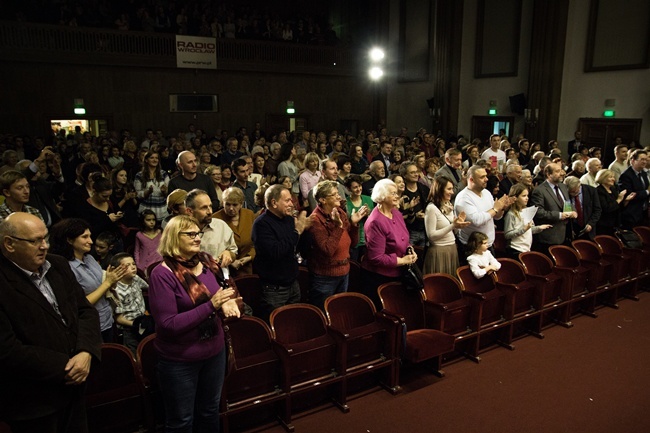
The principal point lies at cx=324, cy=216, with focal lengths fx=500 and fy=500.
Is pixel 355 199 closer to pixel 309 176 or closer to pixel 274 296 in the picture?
pixel 309 176

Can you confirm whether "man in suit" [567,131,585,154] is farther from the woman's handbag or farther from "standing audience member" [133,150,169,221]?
"standing audience member" [133,150,169,221]

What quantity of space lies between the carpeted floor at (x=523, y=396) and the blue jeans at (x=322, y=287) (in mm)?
740

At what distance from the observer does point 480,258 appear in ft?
14.1

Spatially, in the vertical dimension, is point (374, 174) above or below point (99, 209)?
above

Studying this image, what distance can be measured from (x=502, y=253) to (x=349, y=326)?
8.64 feet

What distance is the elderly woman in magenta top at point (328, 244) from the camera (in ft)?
11.7

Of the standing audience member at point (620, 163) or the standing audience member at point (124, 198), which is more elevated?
the standing audience member at point (620, 163)

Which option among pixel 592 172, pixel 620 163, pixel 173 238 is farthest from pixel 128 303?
pixel 620 163

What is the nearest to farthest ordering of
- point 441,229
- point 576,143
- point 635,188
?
point 441,229
point 635,188
point 576,143

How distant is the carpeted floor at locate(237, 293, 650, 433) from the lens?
123 inches

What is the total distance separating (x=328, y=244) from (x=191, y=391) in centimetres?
148

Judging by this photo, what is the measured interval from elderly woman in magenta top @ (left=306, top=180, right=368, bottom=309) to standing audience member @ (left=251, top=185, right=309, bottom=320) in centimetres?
18

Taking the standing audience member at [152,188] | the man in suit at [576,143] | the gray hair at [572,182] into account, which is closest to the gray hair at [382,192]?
the standing audience member at [152,188]

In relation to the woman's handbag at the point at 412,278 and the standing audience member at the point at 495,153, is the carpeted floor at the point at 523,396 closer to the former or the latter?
the woman's handbag at the point at 412,278
